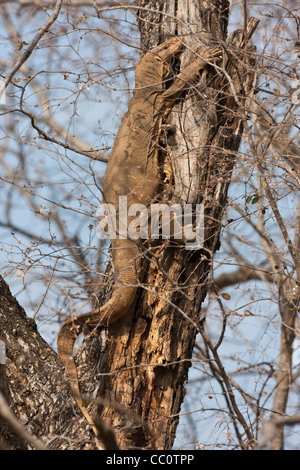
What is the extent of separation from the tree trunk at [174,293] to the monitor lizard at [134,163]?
137mm

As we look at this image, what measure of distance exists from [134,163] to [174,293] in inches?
52.2

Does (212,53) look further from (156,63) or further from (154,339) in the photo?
(154,339)

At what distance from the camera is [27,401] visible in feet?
13.8

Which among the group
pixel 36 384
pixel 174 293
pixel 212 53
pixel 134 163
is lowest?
pixel 36 384

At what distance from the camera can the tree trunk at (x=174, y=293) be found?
432cm

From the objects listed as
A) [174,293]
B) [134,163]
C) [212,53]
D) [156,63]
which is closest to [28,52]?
[134,163]

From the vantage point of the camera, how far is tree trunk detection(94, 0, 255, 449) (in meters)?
4.32

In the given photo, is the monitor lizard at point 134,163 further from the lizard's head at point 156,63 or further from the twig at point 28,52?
the twig at point 28,52

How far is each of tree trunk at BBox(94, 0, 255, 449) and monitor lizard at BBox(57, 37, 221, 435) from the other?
0.45 feet

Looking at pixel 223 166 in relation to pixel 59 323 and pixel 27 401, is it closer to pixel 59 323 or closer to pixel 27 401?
pixel 59 323

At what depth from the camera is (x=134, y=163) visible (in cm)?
523

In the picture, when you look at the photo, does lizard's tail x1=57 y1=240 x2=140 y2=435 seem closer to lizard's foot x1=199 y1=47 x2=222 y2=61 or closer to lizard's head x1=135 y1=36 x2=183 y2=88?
lizard's foot x1=199 y1=47 x2=222 y2=61
